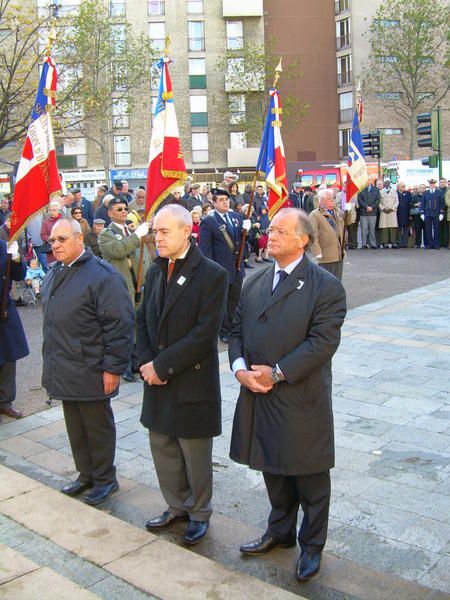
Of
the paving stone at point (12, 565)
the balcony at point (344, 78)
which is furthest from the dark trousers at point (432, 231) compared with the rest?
the balcony at point (344, 78)

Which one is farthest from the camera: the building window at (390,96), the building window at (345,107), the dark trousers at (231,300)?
the building window at (345,107)

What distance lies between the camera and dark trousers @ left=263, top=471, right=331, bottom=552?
371 centimetres

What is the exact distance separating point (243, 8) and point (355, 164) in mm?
37265

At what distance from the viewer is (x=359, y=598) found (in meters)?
3.48

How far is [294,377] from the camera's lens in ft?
11.6

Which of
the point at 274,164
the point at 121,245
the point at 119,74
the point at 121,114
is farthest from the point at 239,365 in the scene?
the point at 121,114

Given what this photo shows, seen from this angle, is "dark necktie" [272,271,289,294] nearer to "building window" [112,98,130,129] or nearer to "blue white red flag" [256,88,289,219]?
"blue white red flag" [256,88,289,219]

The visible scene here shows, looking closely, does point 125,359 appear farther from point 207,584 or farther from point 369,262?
point 369,262

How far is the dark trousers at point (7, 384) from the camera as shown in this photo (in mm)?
6574

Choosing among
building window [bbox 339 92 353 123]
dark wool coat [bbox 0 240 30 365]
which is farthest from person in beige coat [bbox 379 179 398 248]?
building window [bbox 339 92 353 123]

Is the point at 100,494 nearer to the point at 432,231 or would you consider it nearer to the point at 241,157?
the point at 432,231

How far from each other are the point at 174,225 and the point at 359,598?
222 centimetres

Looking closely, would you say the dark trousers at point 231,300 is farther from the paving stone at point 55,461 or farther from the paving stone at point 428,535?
the paving stone at point 428,535

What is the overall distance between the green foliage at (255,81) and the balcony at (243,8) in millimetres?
2050
